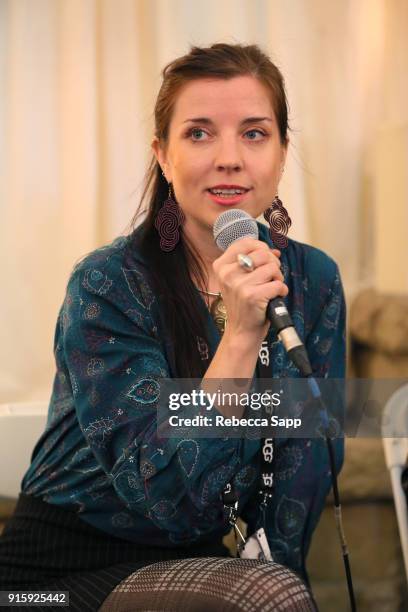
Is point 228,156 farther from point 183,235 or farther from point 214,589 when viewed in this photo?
point 214,589

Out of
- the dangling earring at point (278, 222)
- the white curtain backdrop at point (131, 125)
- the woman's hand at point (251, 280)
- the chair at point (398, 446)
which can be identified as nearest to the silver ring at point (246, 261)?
the woman's hand at point (251, 280)

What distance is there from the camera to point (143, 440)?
2.80 feet

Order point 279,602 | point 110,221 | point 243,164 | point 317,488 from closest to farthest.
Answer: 1. point 279,602
2. point 243,164
3. point 317,488
4. point 110,221

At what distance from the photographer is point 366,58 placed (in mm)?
1565

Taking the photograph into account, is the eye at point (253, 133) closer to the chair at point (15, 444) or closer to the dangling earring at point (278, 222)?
the dangling earring at point (278, 222)

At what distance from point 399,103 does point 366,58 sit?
112 millimetres

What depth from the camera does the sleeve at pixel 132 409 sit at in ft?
2.73

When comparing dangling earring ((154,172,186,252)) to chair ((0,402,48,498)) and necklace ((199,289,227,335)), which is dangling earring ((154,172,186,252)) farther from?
chair ((0,402,48,498))

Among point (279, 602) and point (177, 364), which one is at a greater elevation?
point (177, 364)

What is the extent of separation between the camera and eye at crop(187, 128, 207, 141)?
36.7 inches

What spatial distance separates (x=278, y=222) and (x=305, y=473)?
34 cm

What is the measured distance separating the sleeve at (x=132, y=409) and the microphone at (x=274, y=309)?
165mm

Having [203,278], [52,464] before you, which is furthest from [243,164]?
[52,464]

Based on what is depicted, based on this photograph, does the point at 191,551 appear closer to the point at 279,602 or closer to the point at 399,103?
the point at 279,602
